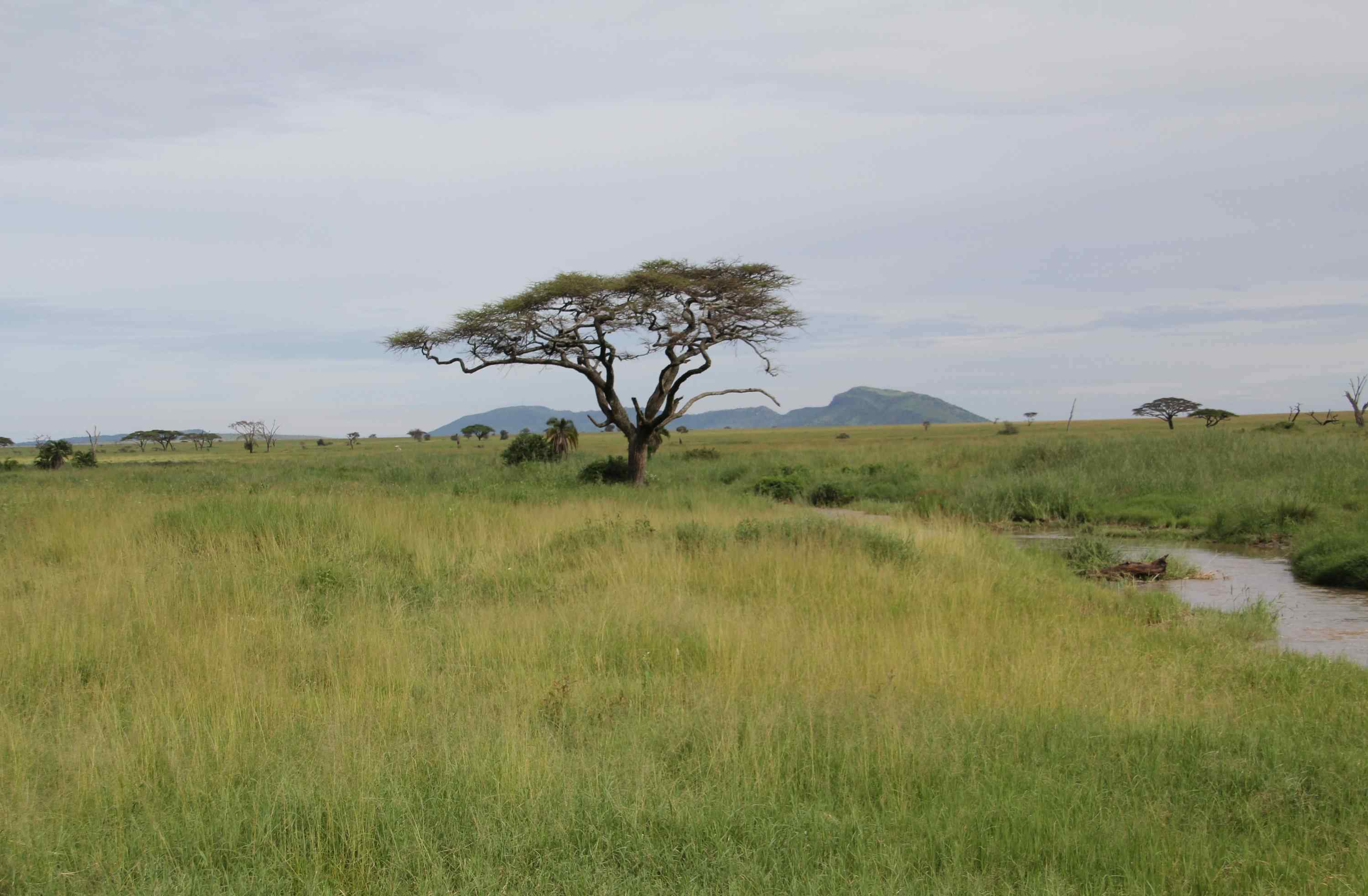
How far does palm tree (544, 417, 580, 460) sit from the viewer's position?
41.2m

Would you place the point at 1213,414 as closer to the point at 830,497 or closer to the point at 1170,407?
the point at 1170,407

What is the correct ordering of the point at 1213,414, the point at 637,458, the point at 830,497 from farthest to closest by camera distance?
the point at 1213,414 < the point at 830,497 < the point at 637,458

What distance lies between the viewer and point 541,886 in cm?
346

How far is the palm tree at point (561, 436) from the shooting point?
41.2 meters

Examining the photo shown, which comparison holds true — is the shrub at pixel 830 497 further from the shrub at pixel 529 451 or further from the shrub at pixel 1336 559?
the shrub at pixel 529 451

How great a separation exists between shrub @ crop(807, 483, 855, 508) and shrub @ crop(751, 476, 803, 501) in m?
0.46

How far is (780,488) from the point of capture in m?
27.7

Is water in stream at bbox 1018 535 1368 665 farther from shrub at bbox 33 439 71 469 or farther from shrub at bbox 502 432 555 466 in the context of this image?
shrub at bbox 33 439 71 469

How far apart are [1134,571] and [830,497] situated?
13.7 m

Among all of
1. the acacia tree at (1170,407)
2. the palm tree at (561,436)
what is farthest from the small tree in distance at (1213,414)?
the palm tree at (561,436)

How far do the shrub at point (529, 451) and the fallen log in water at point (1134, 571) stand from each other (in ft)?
87.3

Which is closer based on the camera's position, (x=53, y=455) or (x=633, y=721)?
(x=633, y=721)

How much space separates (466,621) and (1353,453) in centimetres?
2835

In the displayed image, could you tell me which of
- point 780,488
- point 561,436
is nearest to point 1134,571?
point 780,488
